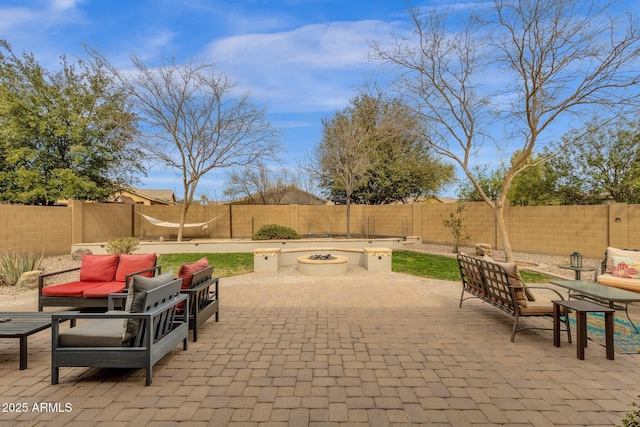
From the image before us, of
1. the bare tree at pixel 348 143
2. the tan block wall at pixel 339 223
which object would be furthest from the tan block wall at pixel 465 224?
the bare tree at pixel 348 143

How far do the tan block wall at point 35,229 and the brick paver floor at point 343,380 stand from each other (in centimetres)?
Result: 717

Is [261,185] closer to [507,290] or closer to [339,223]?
[339,223]

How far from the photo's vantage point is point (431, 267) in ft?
28.1

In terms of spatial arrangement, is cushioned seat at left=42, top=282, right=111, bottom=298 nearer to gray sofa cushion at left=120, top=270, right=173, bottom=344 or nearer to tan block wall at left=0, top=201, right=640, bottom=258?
gray sofa cushion at left=120, top=270, right=173, bottom=344

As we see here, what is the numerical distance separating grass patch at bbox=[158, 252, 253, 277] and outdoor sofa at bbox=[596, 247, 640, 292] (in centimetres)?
714

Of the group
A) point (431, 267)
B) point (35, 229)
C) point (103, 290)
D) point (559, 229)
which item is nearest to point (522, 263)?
point (559, 229)

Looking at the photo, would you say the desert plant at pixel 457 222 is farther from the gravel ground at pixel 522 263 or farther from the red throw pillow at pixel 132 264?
the red throw pillow at pixel 132 264

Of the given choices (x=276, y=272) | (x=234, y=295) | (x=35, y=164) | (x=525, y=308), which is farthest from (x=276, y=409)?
(x=35, y=164)

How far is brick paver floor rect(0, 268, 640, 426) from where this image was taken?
2.24 m

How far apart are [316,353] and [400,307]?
2.13 meters

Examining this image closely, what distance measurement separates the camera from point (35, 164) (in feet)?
41.1

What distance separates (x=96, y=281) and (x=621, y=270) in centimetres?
831

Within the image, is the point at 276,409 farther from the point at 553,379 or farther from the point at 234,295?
the point at 234,295

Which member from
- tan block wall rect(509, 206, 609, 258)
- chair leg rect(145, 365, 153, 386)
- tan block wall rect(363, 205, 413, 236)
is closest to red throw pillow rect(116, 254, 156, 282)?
chair leg rect(145, 365, 153, 386)
